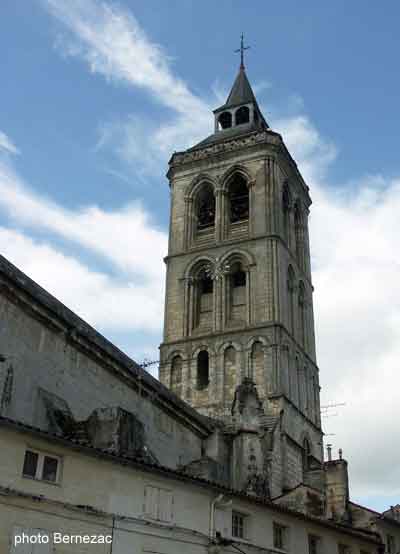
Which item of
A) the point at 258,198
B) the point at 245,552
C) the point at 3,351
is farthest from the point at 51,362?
the point at 258,198

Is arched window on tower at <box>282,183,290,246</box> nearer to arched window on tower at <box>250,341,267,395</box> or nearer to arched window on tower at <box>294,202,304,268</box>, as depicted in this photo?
arched window on tower at <box>294,202,304,268</box>

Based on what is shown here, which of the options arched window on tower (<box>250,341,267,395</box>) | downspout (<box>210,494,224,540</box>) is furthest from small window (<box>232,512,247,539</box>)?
arched window on tower (<box>250,341,267,395</box>)

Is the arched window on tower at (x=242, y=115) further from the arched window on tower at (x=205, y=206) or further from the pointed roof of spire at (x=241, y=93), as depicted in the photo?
the arched window on tower at (x=205, y=206)

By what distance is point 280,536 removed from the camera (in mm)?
17766

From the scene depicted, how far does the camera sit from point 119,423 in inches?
682

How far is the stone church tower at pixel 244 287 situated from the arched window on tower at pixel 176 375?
52 millimetres

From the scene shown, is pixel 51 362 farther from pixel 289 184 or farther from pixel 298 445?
pixel 289 184

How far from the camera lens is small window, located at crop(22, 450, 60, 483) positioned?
12.3m

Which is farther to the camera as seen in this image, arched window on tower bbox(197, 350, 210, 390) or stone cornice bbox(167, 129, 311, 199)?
stone cornice bbox(167, 129, 311, 199)

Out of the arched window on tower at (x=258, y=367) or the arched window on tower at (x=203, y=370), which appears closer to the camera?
the arched window on tower at (x=258, y=367)

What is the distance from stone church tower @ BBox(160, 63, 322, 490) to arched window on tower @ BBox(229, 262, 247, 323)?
6cm

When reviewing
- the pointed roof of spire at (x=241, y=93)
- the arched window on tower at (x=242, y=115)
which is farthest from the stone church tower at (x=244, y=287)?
the pointed roof of spire at (x=241, y=93)

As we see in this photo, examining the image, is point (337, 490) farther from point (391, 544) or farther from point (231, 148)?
point (231, 148)

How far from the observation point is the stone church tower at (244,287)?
1277 inches
